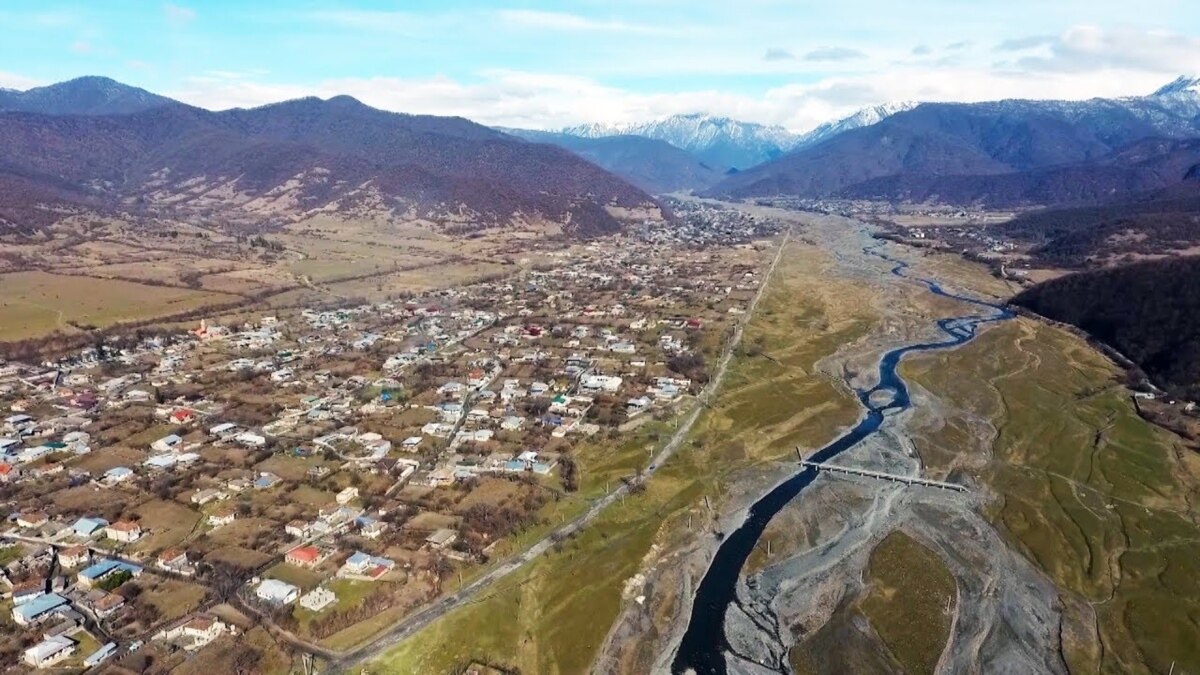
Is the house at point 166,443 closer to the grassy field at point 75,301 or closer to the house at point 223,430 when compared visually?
the house at point 223,430

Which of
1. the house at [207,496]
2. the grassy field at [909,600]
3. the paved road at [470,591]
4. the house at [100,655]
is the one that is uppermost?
the house at [207,496]

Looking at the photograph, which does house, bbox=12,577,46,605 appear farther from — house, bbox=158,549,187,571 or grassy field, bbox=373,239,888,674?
grassy field, bbox=373,239,888,674

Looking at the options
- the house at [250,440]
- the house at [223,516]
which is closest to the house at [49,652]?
the house at [223,516]

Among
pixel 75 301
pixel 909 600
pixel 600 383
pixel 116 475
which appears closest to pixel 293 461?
pixel 116 475

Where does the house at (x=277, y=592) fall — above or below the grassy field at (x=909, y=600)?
above

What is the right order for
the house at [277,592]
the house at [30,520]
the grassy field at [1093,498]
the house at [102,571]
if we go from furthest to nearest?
the house at [30,520], the house at [102,571], the grassy field at [1093,498], the house at [277,592]

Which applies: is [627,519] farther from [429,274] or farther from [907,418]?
[429,274]

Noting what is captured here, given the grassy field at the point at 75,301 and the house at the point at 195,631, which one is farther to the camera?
the grassy field at the point at 75,301

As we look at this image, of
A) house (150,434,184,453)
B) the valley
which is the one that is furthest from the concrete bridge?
house (150,434,184,453)
